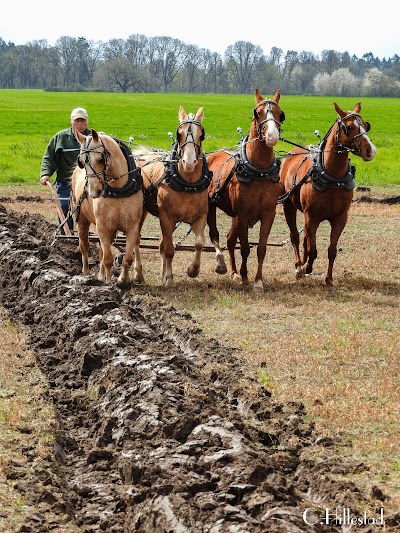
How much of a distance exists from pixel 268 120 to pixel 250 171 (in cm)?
67

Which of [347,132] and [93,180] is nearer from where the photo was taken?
[93,180]

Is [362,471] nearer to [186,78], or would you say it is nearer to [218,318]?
[218,318]

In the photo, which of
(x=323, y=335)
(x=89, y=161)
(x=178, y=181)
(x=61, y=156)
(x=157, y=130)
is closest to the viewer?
(x=323, y=335)

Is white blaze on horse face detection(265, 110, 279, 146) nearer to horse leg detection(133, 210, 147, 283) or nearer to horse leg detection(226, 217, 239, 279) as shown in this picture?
horse leg detection(226, 217, 239, 279)

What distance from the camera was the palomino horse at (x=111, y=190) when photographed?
10.2 metres

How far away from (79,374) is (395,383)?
2556 mm

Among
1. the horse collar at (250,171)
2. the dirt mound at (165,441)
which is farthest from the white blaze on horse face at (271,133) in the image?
the dirt mound at (165,441)

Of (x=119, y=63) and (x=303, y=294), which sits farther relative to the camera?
(x=119, y=63)

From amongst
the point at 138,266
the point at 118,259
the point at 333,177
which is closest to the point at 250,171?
the point at 333,177

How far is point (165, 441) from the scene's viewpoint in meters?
5.39

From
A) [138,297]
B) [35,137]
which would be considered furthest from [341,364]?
[35,137]

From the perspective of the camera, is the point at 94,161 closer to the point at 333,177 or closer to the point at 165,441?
the point at 333,177

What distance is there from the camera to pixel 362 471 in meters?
5.27

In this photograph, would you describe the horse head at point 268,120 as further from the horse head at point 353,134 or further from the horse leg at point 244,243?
Answer: the horse leg at point 244,243
